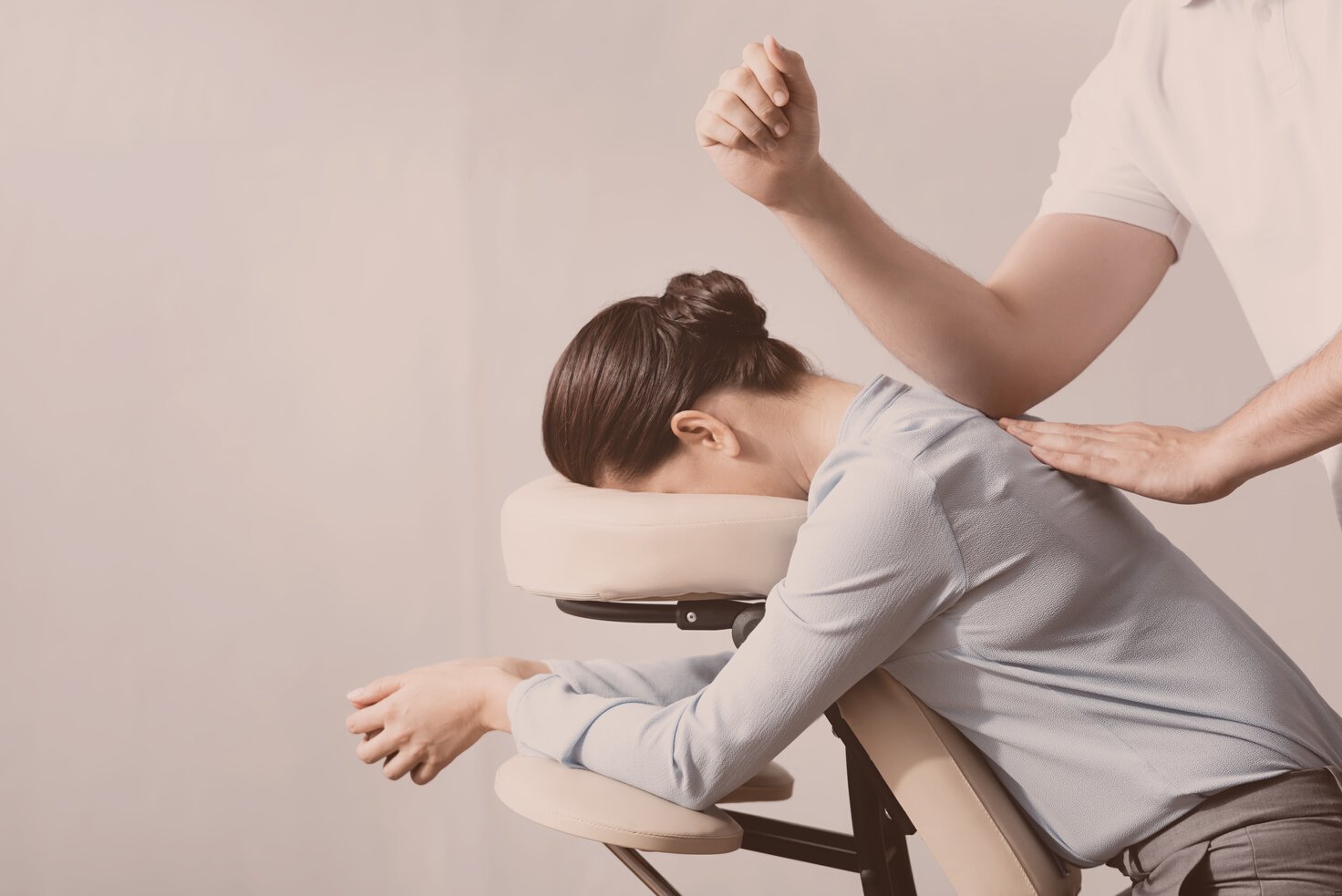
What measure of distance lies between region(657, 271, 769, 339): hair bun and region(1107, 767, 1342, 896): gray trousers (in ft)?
2.06

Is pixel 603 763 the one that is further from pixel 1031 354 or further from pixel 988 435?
pixel 1031 354

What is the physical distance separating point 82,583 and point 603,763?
6.00 feet

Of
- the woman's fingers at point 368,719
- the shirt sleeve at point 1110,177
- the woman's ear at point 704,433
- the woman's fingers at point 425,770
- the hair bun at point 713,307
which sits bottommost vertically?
the woman's fingers at point 425,770

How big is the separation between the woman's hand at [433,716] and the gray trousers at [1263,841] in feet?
2.11

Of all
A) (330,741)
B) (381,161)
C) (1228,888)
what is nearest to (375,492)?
(330,741)

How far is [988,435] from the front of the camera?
40.8 inches

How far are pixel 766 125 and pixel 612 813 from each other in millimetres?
599

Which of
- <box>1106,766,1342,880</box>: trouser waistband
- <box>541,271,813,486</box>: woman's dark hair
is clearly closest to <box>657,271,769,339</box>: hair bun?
<box>541,271,813,486</box>: woman's dark hair

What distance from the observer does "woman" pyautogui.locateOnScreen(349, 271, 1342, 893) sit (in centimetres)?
96

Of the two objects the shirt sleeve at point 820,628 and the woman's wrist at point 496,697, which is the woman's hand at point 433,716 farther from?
the shirt sleeve at point 820,628

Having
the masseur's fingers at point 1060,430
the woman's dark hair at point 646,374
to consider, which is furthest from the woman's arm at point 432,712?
the masseur's fingers at point 1060,430

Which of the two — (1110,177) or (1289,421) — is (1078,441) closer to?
(1289,421)

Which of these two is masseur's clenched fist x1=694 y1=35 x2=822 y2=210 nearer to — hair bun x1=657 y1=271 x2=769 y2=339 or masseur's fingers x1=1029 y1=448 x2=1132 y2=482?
hair bun x1=657 y1=271 x2=769 y2=339

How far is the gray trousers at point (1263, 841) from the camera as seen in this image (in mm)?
974
